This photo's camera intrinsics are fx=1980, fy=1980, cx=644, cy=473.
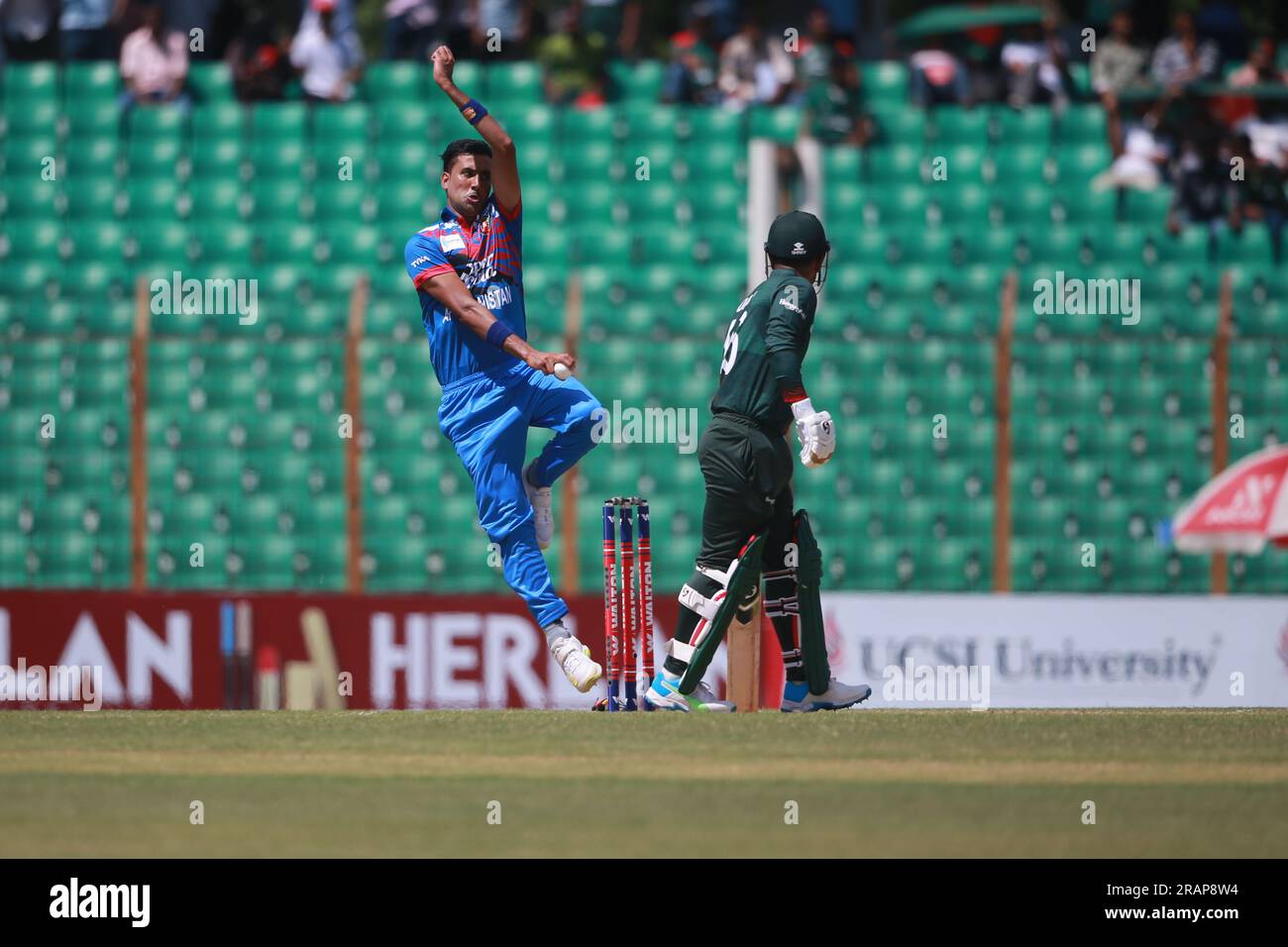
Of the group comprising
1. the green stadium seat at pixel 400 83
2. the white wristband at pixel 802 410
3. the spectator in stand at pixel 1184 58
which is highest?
the spectator in stand at pixel 1184 58

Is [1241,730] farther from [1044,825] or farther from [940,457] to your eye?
[940,457]

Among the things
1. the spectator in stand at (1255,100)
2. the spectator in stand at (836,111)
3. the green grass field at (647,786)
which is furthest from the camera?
the spectator in stand at (1255,100)

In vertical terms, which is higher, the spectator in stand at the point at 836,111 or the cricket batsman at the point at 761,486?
the spectator in stand at the point at 836,111

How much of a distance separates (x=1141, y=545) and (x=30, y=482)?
8079mm

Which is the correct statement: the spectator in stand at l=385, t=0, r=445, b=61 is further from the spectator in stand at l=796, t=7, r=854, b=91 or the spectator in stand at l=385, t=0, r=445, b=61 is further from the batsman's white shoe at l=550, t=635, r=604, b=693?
the batsman's white shoe at l=550, t=635, r=604, b=693

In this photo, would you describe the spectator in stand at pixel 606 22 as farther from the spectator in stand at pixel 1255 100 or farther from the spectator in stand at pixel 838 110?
the spectator in stand at pixel 1255 100

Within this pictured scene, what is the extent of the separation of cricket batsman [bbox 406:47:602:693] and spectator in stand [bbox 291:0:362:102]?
9286 millimetres

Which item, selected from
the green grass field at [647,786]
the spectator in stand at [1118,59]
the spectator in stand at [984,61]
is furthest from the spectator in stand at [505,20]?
the green grass field at [647,786]

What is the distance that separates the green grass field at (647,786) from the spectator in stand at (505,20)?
408 inches

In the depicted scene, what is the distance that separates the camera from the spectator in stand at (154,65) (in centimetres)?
1770

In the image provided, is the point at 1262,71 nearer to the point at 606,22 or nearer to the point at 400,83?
the point at 606,22

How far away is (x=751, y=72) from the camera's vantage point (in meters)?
18.1

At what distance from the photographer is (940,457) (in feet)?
47.4

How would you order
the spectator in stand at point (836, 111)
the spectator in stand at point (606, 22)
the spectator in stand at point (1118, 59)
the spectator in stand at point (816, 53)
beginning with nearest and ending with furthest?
the spectator in stand at point (836, 111), the spectator in stand at point (816, 53), the spectator in stand at point (1118, 59), the spectator in stand at point (606, 22)
